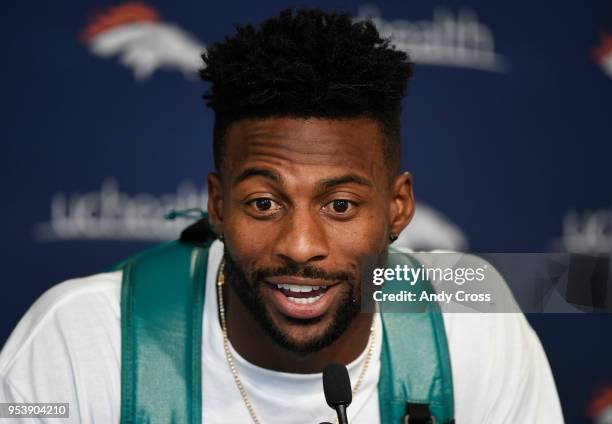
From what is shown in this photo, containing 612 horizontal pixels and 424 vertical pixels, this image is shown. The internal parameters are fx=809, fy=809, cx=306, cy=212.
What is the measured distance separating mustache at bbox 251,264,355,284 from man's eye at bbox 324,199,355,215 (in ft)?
0.34

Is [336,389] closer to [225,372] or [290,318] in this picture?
[290,318]

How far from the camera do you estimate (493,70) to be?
2424 mm

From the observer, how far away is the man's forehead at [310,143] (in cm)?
135

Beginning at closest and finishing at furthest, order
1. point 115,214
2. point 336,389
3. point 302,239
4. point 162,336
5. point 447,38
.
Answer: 1. point 336,389
2. point 302,239
3. point 162,336
4. point 115,214
5. point 447,38

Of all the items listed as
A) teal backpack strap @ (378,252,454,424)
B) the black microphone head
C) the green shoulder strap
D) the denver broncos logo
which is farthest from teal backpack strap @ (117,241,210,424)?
the denver broncos logo

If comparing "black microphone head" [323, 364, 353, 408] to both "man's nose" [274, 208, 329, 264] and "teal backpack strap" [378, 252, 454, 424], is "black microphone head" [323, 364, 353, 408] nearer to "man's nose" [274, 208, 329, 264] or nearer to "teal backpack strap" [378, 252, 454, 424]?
"man's nose" [274, 208, 329, 264]

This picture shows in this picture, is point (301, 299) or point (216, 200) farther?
point (216, 200)

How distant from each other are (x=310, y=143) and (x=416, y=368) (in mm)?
491

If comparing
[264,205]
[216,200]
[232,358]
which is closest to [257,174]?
[264,205]

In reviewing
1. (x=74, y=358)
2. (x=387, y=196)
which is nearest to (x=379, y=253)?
(x=387, y=196)

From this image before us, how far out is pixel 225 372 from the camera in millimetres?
1520

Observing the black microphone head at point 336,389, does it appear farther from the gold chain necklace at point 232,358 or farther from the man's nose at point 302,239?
the gold chain necklace at point 232,358

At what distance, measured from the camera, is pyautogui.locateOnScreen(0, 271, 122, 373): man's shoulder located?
4.79ft

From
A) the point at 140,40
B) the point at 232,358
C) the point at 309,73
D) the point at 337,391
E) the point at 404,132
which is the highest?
the point at 140,40
